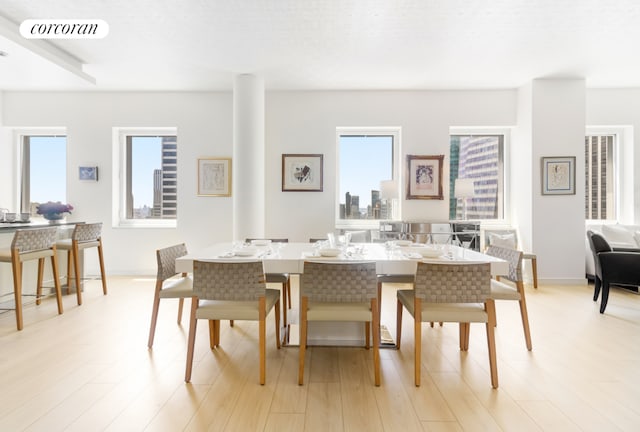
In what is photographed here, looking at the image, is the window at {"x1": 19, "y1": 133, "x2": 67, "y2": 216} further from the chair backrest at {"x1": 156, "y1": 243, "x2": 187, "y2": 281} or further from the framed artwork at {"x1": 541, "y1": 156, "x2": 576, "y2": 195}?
the framed artwork at {"x1": 541, "y1": 156, "x2": 576, "y2": 195}

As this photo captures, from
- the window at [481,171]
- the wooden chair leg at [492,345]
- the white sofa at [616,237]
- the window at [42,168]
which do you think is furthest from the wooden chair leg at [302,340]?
the window at [42,168]

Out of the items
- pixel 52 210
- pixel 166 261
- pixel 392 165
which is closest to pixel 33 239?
pixel 52 210

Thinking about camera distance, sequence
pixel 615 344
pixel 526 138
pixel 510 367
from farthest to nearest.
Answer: pixel 526 138
pixel 615 344
pixel 510 367

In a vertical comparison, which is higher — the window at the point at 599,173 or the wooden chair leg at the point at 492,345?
the window at the point at 599,173

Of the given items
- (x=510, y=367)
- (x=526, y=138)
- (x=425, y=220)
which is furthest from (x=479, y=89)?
(x=510, y=367)

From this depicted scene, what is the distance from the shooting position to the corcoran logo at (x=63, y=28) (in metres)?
3.21

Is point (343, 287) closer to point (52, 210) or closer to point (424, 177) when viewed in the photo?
point (424, 177)

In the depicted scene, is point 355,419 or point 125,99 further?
point 125,99

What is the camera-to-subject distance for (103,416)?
171cm

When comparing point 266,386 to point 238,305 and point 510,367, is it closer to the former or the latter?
point 238,305

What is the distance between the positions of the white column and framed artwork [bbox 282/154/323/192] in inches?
28.7

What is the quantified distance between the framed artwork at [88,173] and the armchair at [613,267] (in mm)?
6527

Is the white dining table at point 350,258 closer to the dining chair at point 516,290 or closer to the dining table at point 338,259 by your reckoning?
the dining table at point 338,259

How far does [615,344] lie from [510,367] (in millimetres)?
1103
